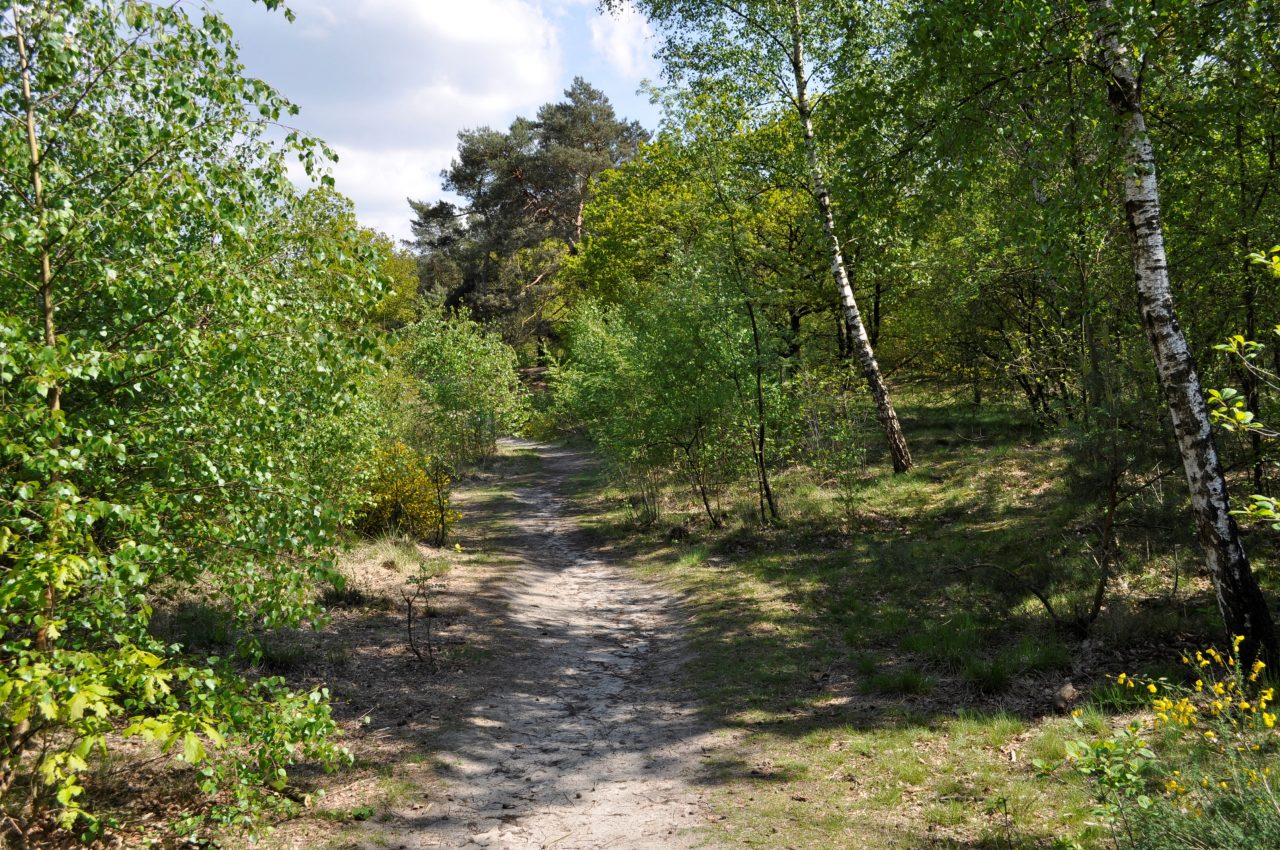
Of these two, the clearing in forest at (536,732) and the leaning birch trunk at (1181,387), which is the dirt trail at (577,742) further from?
the leaning birch trunk at (1181,387)

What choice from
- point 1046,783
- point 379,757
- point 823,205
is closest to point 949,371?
point 823,205

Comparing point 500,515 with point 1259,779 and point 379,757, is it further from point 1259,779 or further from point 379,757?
point 1259,779

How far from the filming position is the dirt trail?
5.47 m

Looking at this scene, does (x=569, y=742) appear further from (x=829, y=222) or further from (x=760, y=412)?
(x=829, y=222)

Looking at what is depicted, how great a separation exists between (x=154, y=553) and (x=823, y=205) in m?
14.2

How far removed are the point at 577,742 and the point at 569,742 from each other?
0.08 metres

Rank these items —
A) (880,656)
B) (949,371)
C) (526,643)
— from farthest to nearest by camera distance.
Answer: (949,371)
(526,643)
(880,656)

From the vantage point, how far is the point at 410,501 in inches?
609

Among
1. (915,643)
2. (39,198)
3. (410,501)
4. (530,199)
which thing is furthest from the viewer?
(530,199)

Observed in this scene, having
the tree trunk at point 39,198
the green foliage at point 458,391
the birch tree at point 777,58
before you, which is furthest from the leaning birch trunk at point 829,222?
the tree trunk at point 39,198

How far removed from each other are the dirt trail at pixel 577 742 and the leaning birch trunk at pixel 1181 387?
15.1ft

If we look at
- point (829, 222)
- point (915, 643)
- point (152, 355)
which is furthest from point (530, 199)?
point (152, 355)

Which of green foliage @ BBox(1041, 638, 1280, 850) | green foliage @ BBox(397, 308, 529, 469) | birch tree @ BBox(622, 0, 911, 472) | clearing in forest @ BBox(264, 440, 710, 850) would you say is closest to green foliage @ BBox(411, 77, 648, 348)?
green foliage @ BBox(397, 308, 529, 469)

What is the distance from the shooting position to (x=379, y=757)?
6695 mm
